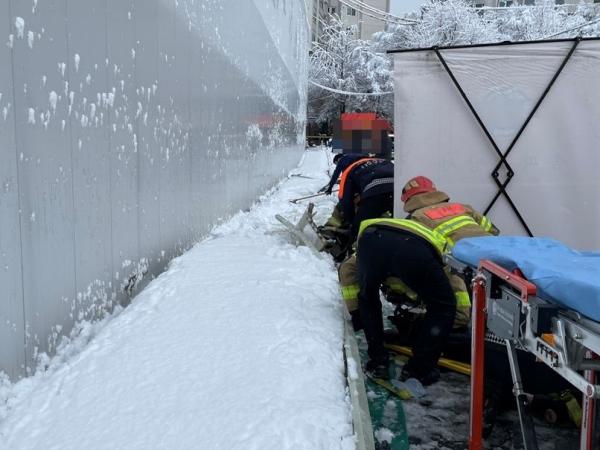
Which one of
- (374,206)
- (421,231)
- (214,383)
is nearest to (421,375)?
(421,231)

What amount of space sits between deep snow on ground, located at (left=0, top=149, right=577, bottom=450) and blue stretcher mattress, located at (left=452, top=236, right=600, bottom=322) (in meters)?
0.95

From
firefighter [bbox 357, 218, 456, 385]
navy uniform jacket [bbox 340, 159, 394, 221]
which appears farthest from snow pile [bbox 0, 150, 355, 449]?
navy uniform jacket [bbox 340, 159, 394, 221]

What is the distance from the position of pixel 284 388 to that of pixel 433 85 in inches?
139

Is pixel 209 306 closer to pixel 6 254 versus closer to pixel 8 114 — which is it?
pixel 6 254

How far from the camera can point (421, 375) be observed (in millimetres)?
3666

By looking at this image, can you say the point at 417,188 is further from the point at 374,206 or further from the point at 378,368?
the point at 374,206

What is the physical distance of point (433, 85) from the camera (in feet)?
17.9

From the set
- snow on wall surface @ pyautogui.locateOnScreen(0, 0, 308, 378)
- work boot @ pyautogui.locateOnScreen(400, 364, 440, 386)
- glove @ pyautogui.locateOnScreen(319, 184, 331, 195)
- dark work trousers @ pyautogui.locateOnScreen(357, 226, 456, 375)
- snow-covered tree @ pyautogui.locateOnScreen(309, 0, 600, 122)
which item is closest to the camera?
snow on wall surface @ pyautogui.locateOnScreen(0, 0, 308, 378)

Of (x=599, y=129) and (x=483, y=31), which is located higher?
(x=483, y=31)

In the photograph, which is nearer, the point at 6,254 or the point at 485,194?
the point at 6,254

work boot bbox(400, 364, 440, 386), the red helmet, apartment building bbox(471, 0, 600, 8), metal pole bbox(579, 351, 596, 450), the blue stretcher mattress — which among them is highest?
apartment building bbox(471, 0, 600, 8)

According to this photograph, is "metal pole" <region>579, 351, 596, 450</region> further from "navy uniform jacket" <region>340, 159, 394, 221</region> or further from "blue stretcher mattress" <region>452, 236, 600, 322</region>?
"navy uniform jacket" <region>340, 159, 394, 221</region>

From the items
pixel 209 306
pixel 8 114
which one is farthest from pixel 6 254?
pixel 209 306

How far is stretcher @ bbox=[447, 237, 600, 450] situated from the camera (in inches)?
76.9
